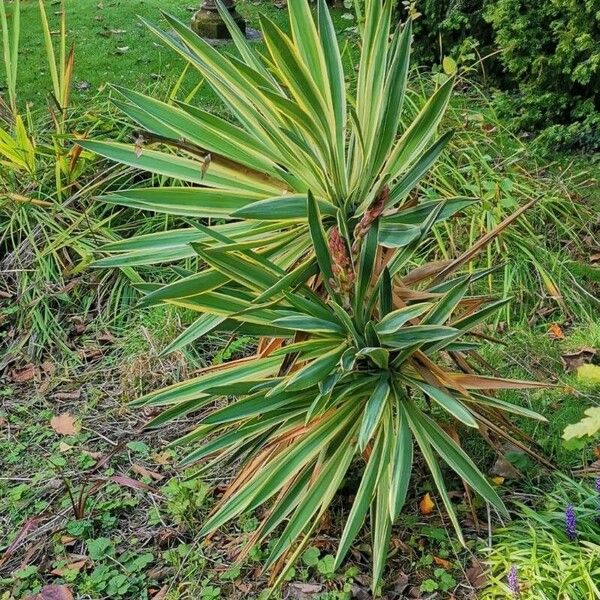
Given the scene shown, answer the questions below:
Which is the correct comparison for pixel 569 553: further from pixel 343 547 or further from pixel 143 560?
pixel 143 560

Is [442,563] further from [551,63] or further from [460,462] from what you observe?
[551,63]

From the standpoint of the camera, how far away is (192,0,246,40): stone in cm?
667

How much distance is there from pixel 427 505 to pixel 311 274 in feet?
2.94

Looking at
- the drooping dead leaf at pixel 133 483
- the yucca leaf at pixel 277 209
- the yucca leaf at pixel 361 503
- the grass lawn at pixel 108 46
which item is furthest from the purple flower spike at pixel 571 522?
the grass lawn at pixel 108 46

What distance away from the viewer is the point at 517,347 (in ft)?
10.2

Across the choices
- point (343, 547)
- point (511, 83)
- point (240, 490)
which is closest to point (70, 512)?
point (240, 490)

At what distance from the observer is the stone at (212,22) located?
6668mm

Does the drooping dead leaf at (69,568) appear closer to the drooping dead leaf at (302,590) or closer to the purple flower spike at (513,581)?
the drooping dead leaf at (302,590)

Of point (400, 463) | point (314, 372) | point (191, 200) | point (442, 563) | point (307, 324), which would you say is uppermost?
point (191, 200)

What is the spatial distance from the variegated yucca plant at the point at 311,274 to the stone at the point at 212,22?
4.64m

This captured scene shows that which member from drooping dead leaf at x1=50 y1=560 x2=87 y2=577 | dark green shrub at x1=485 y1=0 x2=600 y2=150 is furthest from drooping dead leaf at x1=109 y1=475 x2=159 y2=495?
dark green shrub at x1=485 y1=0 x2=600 y2=150

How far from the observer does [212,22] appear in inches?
263

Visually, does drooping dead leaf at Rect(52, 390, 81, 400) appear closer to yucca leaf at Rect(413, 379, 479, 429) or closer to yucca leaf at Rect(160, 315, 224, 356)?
yucca leaf at Rect(160, 315, 224, 356)

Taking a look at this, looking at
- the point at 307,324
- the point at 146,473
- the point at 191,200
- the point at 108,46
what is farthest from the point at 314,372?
the point at 108,46
